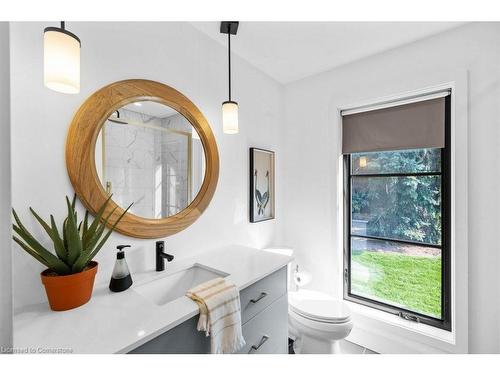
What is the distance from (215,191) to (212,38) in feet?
3.34

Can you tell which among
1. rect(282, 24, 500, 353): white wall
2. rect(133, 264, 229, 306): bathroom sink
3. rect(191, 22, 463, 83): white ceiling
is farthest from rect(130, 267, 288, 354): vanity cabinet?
rect(191, 22, 463, 83): white ceiling

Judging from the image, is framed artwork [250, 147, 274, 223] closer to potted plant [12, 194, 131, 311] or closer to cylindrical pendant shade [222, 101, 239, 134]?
cylindrical pendant shade [222, 101, 239, 134]

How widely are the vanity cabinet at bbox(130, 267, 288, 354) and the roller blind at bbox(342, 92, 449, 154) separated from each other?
1204 mm

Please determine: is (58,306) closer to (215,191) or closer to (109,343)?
(109,343)

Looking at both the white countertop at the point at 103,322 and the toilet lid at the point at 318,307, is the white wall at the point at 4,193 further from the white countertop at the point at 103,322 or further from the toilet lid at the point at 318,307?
the toilet lid at the point at 318,307

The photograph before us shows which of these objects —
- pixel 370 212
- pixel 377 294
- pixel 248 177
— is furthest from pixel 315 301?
pixel 248 177

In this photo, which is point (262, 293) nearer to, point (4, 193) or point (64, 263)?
point (64, 263)

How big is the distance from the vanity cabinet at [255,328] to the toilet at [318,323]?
215 mm

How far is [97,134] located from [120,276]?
0.60 meters

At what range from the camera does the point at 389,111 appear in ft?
5.26

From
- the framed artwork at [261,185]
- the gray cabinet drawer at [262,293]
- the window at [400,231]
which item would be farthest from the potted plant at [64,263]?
the window at [400,231]

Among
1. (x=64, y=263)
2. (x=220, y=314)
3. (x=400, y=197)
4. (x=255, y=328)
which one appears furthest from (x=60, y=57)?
(x=400, y=197)

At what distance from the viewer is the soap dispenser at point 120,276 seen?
Answer: 87 cm

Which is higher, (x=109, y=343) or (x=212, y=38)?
(x=212, y=38)
